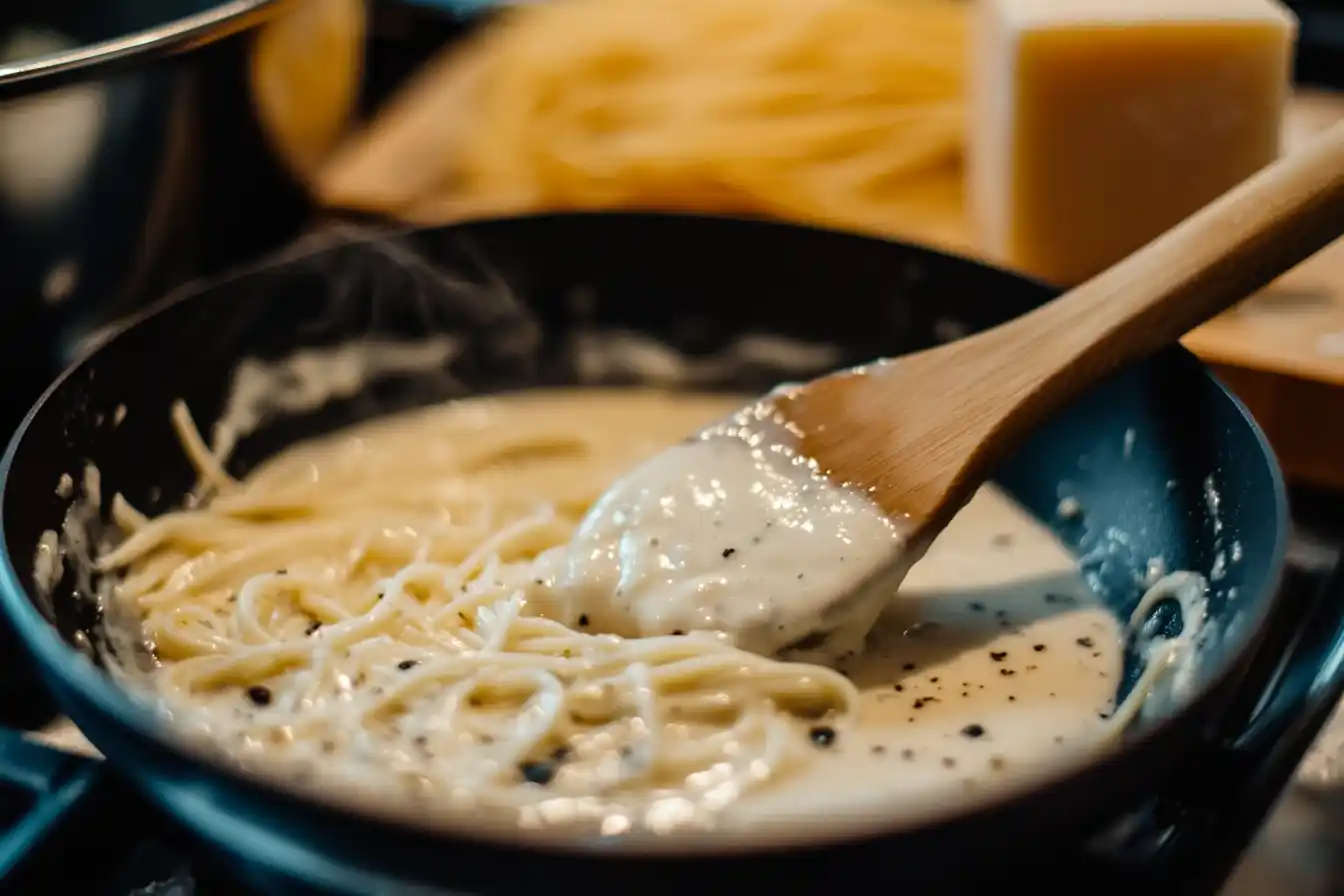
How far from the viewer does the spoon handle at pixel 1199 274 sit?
1.11m

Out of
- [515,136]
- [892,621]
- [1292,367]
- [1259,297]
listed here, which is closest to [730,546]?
[892,621]

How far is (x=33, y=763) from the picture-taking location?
3.05 feet

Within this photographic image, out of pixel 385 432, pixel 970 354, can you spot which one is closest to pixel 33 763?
pixel 385 432

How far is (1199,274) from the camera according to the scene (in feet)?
3.67

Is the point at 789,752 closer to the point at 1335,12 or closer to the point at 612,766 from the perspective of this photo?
the point at 612,766

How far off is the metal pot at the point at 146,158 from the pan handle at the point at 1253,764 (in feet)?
3.38

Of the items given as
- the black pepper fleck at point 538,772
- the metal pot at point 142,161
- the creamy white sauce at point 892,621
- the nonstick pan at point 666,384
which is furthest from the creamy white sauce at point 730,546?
the metal pot at point 142,161

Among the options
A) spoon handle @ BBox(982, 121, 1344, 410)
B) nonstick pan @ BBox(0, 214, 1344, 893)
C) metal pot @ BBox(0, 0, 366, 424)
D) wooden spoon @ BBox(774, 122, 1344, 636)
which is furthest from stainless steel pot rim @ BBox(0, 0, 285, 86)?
spoon handle @ BBox(982, 121, 1344, 410)

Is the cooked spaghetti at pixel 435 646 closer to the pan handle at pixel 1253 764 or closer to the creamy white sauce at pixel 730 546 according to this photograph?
the creamy white sauce at pixel 730 546

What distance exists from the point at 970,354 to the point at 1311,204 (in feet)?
0.96

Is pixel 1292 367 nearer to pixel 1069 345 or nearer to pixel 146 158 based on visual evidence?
pixel 1069 345

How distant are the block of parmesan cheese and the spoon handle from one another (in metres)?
0.33

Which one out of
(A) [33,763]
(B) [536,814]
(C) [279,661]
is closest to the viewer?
(B) [536,814]

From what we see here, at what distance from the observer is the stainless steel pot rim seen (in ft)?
3.74
